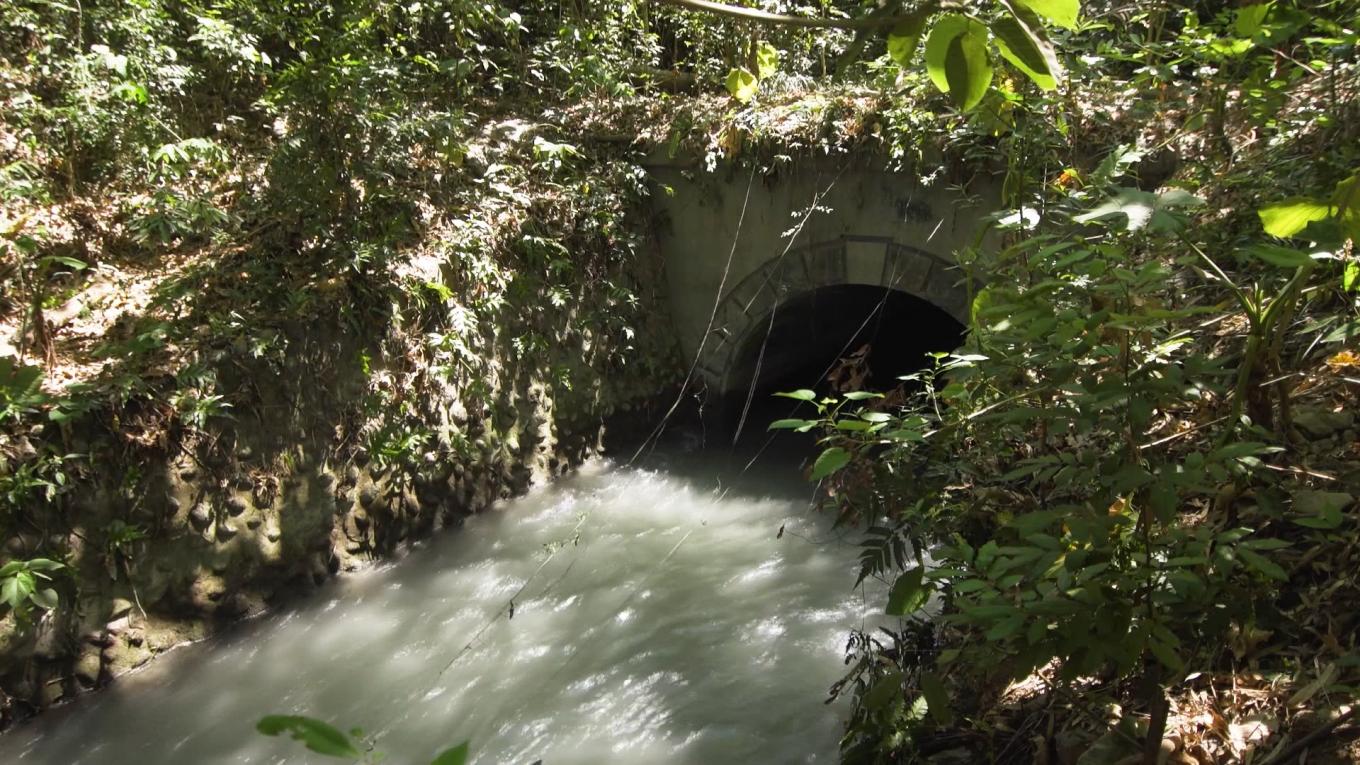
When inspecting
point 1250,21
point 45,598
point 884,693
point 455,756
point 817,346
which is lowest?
point 45,598

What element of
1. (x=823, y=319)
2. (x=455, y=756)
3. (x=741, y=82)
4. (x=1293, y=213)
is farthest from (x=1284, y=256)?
(x=823, y=319)

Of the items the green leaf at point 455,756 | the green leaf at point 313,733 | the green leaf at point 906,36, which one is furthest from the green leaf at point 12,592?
the green leaf at point 906,36

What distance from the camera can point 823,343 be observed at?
791cm

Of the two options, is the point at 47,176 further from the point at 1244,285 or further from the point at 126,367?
the point at 1244,285

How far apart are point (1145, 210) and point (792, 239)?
168 inches

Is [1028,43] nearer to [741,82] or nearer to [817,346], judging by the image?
[741,82]

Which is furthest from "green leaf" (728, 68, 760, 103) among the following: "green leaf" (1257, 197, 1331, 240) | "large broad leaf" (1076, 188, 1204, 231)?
"green leaf" (1257, 197, 1331, 240)

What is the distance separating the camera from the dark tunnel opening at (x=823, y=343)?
707 centimetres

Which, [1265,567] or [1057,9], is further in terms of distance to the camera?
[1265,567]

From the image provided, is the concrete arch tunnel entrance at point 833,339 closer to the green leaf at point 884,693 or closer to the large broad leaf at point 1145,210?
the green leaf at point 884,693

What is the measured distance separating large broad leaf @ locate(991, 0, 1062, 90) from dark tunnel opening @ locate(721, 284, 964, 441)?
5226 mm

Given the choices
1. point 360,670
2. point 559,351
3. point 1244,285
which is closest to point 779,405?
point 559,351

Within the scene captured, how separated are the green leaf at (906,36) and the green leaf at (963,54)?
0.03 metres

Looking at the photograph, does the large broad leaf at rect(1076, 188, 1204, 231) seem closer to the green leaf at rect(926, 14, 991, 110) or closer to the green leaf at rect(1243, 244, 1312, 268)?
the green leaf at rect(1243, 244, 1312, 268)
